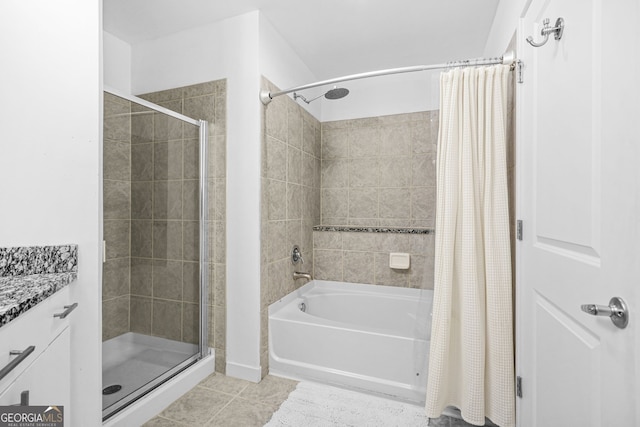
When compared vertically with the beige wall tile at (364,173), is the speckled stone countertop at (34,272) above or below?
below

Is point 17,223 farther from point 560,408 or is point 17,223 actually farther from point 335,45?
point 335,45

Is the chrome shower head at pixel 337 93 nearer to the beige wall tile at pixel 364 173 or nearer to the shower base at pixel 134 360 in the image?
the beige wall tile at pixel 364 173

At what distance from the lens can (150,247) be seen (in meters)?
1.80

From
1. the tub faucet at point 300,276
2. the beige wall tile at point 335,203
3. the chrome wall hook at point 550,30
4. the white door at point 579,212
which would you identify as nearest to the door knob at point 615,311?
the white door at point 579,212

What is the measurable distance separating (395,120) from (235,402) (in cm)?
259

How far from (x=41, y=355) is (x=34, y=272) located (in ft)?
1.09

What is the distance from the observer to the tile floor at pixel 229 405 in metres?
1.56

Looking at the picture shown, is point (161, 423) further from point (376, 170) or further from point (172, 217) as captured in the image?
point (376, 170)

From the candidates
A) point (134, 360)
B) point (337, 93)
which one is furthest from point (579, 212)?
point (134, 360)

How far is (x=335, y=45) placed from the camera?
7.75ft

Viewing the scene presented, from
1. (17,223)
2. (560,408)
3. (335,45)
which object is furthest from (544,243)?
(335,45)

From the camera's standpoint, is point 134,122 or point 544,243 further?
point 134,122

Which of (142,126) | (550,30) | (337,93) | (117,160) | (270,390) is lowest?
(270,390)
